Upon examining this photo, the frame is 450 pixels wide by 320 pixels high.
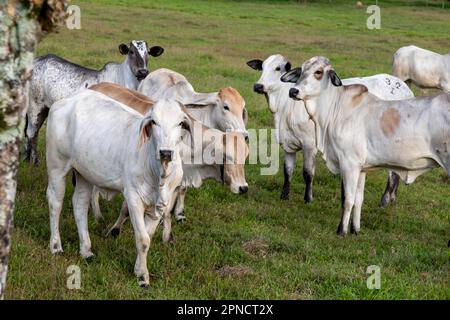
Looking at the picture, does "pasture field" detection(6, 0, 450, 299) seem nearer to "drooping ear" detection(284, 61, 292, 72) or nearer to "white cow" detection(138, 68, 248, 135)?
"white cow" detection(138, 68, 248, 135)

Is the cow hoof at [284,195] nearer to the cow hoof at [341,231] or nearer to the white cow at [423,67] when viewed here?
the cow hoof at [341,231]

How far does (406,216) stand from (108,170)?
4382mm

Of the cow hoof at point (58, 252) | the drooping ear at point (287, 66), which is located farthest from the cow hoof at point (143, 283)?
the drooping ear at point (287, 66)

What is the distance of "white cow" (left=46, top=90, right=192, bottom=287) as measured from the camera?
597cm

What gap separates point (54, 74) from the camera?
10.9 meters

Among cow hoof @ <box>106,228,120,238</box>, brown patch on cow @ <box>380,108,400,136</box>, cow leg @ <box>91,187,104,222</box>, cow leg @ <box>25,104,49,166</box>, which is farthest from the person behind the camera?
cow leg @ <box>25,104,49,166</box>

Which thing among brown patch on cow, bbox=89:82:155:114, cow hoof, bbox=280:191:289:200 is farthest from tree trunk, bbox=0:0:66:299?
A: cow hoof, bbox=280:191:289:200

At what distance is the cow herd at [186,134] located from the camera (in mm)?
6246

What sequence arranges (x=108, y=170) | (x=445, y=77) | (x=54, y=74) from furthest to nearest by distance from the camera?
(x=445, y=77) < (x=54, y=74) < (x=108, y=170)

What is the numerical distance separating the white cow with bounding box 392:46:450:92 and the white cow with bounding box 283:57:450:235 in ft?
22.5

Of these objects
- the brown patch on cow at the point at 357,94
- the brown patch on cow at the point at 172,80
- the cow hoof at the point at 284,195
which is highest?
the brown patch on cow at the point at 357,94

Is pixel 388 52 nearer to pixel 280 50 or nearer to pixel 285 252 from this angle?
pixel 280 50

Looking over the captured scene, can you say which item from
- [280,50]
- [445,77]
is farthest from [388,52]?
[445,77]

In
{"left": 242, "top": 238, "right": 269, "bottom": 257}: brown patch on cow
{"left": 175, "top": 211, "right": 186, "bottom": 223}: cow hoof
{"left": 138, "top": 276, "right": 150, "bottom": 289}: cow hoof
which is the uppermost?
{"left": 138, "top": 276, "right": 150, "bottom": 289}: cow hoof
